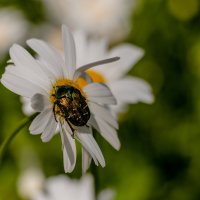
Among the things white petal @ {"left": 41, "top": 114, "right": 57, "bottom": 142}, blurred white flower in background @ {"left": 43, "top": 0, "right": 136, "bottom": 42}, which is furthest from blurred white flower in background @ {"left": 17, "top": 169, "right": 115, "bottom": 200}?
blurred white flower in background @ {"left": 43, "top": 0, "right": 136, "bottom": 42}

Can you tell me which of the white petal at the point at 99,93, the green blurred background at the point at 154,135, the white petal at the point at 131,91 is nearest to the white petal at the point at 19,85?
the white petal at the point at 99,93

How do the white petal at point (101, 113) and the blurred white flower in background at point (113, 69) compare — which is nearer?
the white petal at point (101, 113)

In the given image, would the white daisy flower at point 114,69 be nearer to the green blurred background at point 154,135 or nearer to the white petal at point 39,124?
the white petal at point 39,124

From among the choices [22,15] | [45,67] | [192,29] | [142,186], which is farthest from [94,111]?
[22,15]

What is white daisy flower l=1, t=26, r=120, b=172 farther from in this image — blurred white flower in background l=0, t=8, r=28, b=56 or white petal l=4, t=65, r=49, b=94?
blurred white flower in background l=0, t=8, r=28, b=56

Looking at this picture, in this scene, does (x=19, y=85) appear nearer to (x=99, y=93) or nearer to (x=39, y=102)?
(x=39, y=102)
